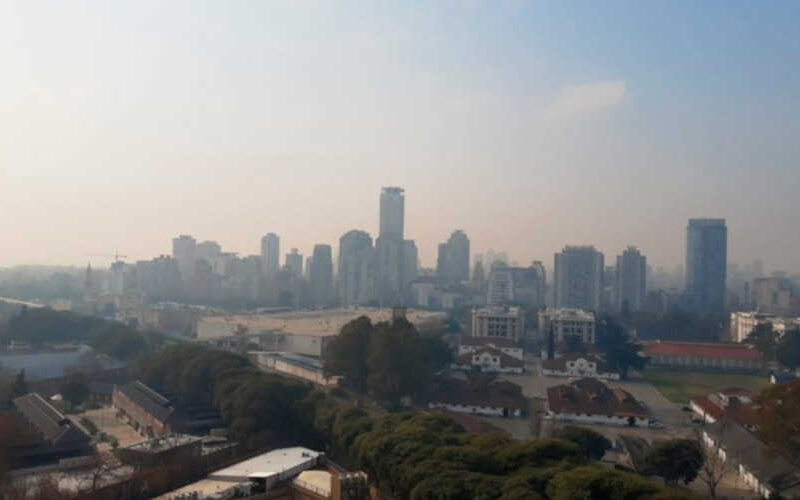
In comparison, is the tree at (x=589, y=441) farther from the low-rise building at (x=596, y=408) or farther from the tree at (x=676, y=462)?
the low-rise building at (x=596, y=408)

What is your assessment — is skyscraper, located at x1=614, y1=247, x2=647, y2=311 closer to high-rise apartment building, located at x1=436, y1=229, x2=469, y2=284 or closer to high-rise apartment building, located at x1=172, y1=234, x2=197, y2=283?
high-rise apartment building, located at x1=436, y1=229, x2=469, y2=284

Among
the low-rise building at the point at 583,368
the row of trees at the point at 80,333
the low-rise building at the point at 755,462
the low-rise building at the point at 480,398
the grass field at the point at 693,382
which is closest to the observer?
the low-rise building at the point at 755,462

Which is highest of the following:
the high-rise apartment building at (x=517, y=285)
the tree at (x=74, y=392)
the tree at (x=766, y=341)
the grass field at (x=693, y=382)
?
the high-rise apartment building at (x=517, y=285)

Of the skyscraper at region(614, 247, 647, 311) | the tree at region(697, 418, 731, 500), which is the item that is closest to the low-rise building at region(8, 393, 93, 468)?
the tree at region(697, 418, 731, 500)

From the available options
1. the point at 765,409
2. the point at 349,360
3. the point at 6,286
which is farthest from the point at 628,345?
the point at 6,286

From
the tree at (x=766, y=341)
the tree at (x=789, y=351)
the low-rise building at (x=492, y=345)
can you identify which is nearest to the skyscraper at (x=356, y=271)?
the low-rise building at (x=492, y=345)

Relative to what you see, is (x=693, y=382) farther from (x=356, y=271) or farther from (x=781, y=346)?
(x=356, y=271)

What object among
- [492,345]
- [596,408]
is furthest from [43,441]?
[492,345]
